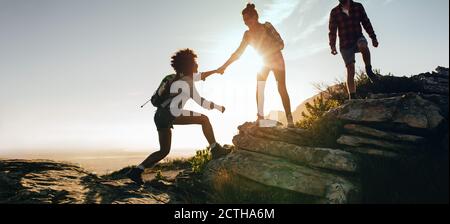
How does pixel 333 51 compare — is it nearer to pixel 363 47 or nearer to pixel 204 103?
pixel 363 47

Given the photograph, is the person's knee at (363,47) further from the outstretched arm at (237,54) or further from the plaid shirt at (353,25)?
the outstretched arm at (237,54)

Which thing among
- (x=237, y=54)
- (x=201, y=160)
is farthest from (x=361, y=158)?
(x=201, y=160)

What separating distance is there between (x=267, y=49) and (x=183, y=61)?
2.21 meters

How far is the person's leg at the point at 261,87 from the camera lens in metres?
8.52

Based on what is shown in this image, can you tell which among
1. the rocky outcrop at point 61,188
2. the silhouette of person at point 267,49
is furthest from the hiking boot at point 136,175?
the silhouette of person at point 267,49

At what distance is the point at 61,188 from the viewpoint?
670 centimetres

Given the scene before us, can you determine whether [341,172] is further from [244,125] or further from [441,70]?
[441,70]

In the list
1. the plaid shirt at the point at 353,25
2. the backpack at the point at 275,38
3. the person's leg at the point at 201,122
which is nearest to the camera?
the person's leg at the point at 201,122

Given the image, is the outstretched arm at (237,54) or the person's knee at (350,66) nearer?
the person's knee at (350,66)

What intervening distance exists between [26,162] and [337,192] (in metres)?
7.43

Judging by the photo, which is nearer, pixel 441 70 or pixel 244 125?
pixel 244 125

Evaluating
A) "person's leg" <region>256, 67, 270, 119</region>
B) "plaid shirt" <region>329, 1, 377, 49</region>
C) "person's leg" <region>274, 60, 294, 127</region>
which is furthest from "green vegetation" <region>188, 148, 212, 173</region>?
"plaid shirt" <region>329, 1, 377, 49</region>

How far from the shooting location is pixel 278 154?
7828mm
